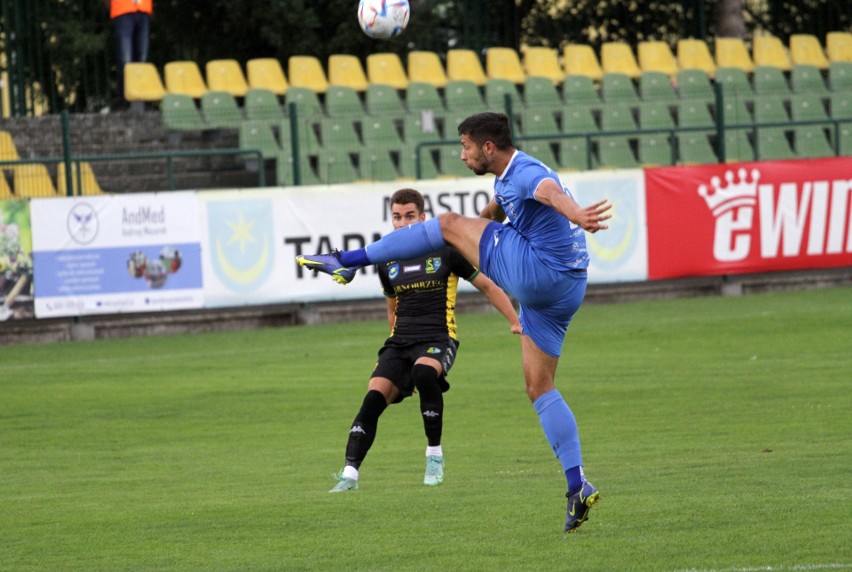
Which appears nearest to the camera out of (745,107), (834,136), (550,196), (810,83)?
(550,196)

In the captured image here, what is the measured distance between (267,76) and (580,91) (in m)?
5.48

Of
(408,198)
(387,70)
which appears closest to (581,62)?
(387,70)

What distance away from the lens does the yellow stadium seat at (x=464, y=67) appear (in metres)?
26.1

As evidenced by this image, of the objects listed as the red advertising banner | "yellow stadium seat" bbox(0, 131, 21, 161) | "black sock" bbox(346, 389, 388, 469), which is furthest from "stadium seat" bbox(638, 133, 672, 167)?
"black sock" bbox(346, 389, 388, 469)

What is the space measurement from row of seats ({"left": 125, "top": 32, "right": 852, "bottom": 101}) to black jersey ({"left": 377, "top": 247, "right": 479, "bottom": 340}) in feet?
51.8

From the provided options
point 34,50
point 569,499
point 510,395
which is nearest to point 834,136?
point 510,395

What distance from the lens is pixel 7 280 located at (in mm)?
19031

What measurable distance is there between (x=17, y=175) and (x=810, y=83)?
1506 centimetres

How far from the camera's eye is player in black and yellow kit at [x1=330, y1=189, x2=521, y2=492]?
28.9 ft

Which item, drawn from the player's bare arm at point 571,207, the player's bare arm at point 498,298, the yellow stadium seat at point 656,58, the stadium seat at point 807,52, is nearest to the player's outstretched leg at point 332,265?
the player's bare arm at point 571,207

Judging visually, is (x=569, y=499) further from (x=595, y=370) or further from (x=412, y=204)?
(x=595, y=370)

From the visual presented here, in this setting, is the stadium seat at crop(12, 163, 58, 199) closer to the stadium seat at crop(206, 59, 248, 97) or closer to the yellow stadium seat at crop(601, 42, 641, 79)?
the stadium seat at crop(206, 59, 248, 97)

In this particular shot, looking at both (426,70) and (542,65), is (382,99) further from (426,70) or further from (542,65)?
(542,65)

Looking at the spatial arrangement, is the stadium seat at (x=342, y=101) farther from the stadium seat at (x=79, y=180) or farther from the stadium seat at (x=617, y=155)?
the stadium seat at (x=79, y=180)
